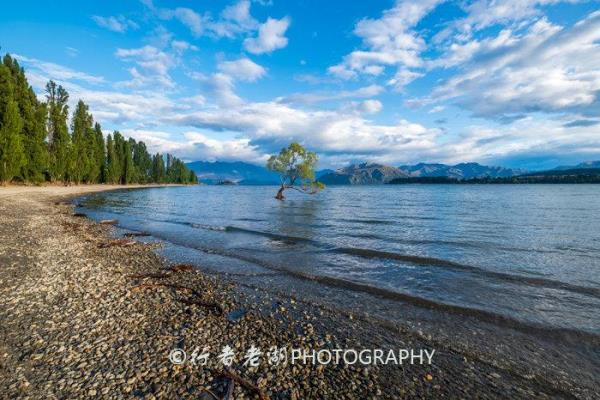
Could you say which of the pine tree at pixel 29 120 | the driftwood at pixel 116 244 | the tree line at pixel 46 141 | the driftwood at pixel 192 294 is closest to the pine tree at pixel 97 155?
the tree line at pixel 46 141

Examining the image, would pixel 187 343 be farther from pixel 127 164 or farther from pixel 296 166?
pixel 127 164

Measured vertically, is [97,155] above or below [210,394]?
above

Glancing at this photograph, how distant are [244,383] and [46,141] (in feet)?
364

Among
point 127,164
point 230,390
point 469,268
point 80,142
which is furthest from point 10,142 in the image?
point 127,164

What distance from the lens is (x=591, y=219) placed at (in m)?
40.3

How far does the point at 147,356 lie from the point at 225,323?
276 centimetres

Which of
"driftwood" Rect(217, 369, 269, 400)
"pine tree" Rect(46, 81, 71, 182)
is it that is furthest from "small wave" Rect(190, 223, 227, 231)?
"pine tree" Rect(46, 81, 71, 182)

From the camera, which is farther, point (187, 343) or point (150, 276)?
point (150, 276)

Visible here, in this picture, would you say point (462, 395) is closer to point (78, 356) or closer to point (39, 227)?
point (78, 356)

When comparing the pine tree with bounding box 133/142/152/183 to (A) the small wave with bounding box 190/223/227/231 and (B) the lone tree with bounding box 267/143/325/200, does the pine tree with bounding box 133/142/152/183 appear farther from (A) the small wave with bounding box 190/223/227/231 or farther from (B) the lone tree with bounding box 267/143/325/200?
(A) the small wave with bounding box 190/223/227/231

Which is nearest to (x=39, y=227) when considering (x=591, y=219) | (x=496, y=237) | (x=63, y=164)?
(x=496, y=237)

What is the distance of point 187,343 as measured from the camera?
8.55 metres

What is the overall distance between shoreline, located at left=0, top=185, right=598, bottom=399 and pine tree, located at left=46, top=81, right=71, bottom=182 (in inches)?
3827

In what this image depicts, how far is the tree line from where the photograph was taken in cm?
6506
